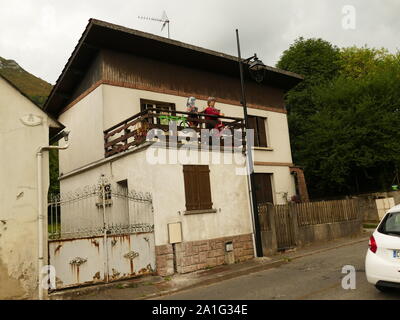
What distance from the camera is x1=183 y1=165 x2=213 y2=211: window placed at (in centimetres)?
1092

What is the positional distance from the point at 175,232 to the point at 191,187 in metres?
1.53

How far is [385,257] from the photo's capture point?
573 centimetres

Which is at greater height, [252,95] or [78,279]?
[252,95]

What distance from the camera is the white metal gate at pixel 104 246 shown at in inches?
328

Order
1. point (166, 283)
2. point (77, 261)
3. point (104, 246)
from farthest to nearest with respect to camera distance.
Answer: point (166, 283) < point (104, 246) < point (77, 261)

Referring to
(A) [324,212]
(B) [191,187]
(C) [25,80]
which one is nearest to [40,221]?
(B) [191,187]

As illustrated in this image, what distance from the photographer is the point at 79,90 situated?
15078 mm

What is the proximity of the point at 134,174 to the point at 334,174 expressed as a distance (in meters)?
14.1

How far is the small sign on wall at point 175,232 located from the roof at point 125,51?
725cm

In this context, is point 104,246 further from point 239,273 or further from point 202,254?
point 239,273

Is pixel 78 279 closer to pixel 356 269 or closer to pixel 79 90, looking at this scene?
pixel 356 269

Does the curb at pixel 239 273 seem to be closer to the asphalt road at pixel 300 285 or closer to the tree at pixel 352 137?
the asphalt road at pixel 300 285

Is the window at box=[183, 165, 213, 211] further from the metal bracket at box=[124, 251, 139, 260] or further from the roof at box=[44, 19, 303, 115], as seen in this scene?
the roof at box=[44, 19, 303, 115]
